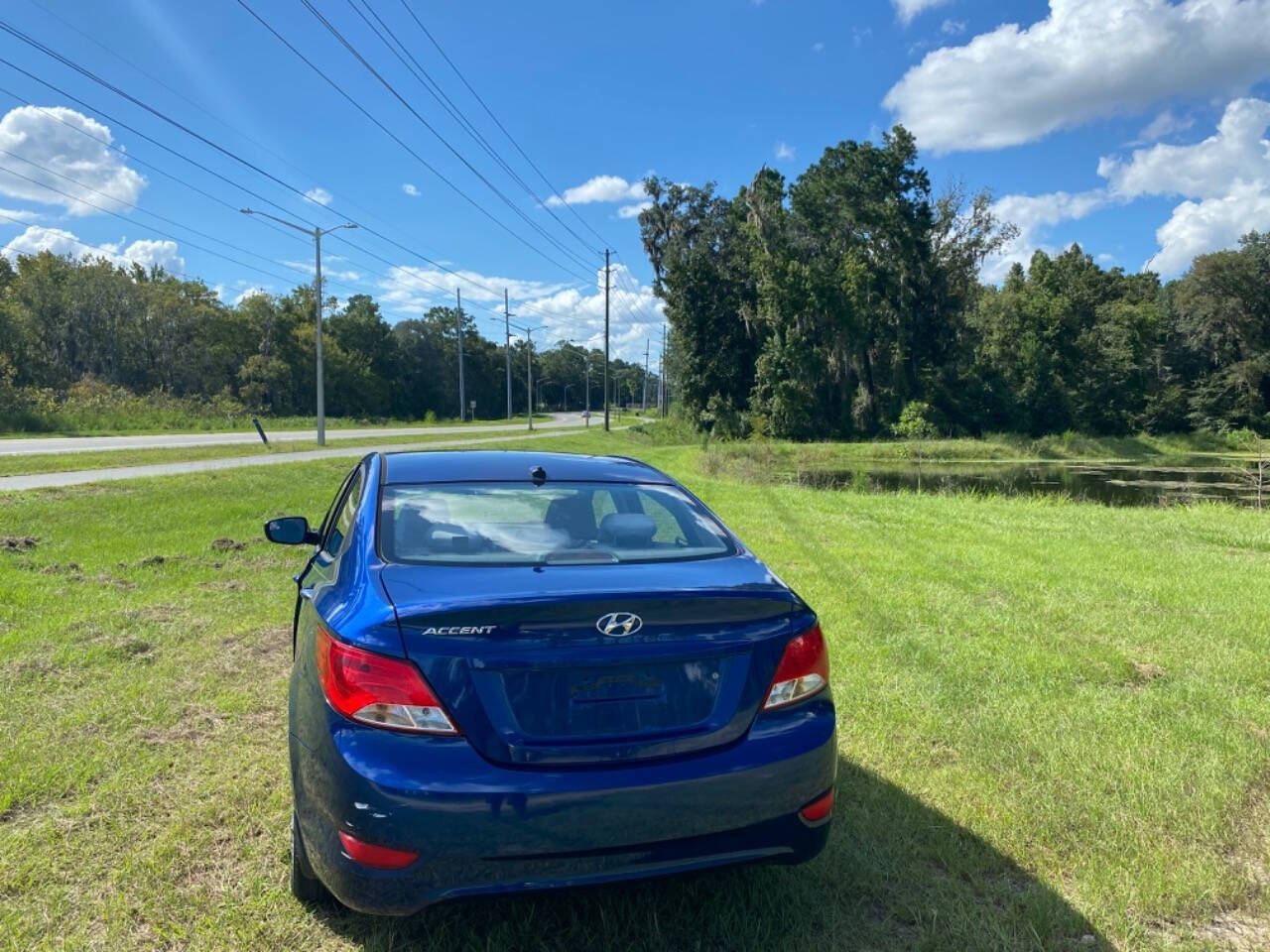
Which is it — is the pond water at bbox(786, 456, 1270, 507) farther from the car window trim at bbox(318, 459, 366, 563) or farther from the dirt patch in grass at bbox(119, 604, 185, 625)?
the car window trim at bbox(318, 459, 366, 563)

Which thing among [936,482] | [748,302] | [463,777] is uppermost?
[748,302]

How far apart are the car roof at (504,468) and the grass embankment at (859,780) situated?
1.58 meters

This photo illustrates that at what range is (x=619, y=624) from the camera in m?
2.25

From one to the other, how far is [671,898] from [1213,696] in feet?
12.5

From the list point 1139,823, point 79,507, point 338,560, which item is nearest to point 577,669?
point 338,560

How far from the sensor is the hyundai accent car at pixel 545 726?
210 centimetres

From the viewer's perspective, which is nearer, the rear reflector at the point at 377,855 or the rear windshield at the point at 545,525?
the rear reflector at the point at 377,855

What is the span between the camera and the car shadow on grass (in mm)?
2574

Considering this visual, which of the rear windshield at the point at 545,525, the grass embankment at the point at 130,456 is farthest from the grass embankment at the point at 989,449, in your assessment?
the rear windshield at the point at 545,525

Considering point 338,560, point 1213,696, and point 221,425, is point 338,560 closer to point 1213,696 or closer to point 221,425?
point 1213,696

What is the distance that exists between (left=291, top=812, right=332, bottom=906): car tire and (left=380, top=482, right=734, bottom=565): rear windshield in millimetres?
1005

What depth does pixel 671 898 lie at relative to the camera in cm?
283

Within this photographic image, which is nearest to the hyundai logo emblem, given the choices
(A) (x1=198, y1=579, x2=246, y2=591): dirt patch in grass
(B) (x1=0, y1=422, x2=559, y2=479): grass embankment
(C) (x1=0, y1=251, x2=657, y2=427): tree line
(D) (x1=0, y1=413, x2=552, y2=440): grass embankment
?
(A) (x1=198, y1=579, x2=246, y2=591): dirt patch in grass

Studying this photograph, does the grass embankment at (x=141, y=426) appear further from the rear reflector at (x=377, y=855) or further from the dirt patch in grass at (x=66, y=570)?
the rear reflector at (x=377, y=855)
